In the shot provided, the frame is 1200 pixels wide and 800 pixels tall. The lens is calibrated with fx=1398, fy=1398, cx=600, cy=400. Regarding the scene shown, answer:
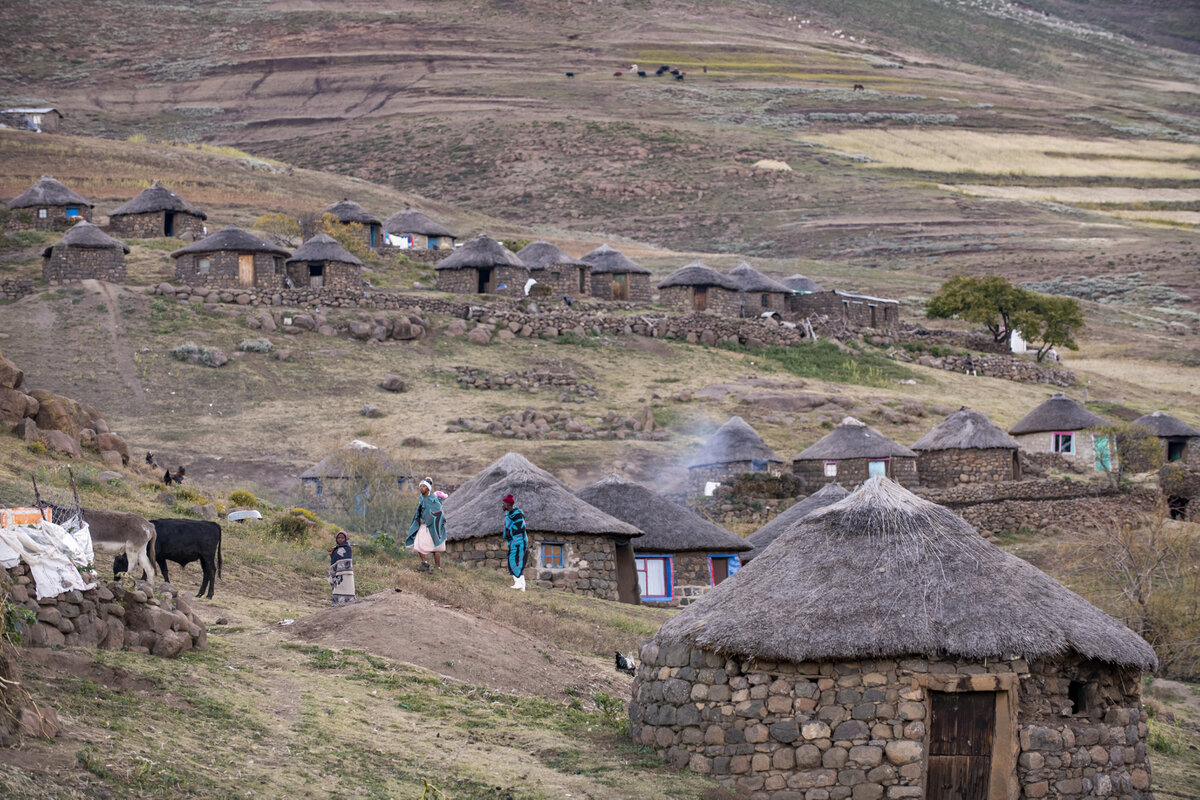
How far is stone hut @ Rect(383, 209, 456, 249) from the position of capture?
6106 cm

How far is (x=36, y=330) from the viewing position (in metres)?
40.8

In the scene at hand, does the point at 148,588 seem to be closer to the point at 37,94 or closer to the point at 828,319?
the point at 828,319

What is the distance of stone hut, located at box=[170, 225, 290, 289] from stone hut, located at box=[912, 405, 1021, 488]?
22628 millimetres

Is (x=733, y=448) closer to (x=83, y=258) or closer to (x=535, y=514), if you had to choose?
(x=535, y=514)

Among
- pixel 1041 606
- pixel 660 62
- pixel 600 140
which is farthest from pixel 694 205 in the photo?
pixel 1041 606

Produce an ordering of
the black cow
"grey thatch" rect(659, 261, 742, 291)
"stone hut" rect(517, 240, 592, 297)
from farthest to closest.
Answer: "stone hut" rect(517, 240, 592, 297) < "grey thatch" rect(659, 261, 742, 291) < the black cow

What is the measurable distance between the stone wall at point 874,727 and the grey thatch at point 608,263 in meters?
45.6

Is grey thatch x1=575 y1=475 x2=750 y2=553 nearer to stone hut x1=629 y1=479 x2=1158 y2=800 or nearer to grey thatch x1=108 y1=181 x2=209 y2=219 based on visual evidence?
stone hut x1=629 y1=479 x2=1158 y2=800

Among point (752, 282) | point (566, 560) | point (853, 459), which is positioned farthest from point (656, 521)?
point (752, 282)

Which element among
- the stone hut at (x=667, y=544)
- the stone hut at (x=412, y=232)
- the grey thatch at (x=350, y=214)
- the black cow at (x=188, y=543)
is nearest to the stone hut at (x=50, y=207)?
the grey thatch at (x=350, y=214)

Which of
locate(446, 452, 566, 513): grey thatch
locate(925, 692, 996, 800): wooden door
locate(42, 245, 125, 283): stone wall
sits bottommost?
locate(925, 692, 996, 800): wooden door

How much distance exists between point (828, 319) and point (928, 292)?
53.4 ft

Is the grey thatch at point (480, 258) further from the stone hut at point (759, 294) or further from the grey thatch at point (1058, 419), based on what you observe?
the grey thatch at point (1058, 419)

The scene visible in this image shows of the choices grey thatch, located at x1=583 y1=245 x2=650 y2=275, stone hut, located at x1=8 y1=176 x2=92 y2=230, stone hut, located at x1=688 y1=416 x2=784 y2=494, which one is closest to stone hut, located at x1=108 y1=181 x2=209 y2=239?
stone hut, located at x1=8 y1=176 x2=92 y2=230
